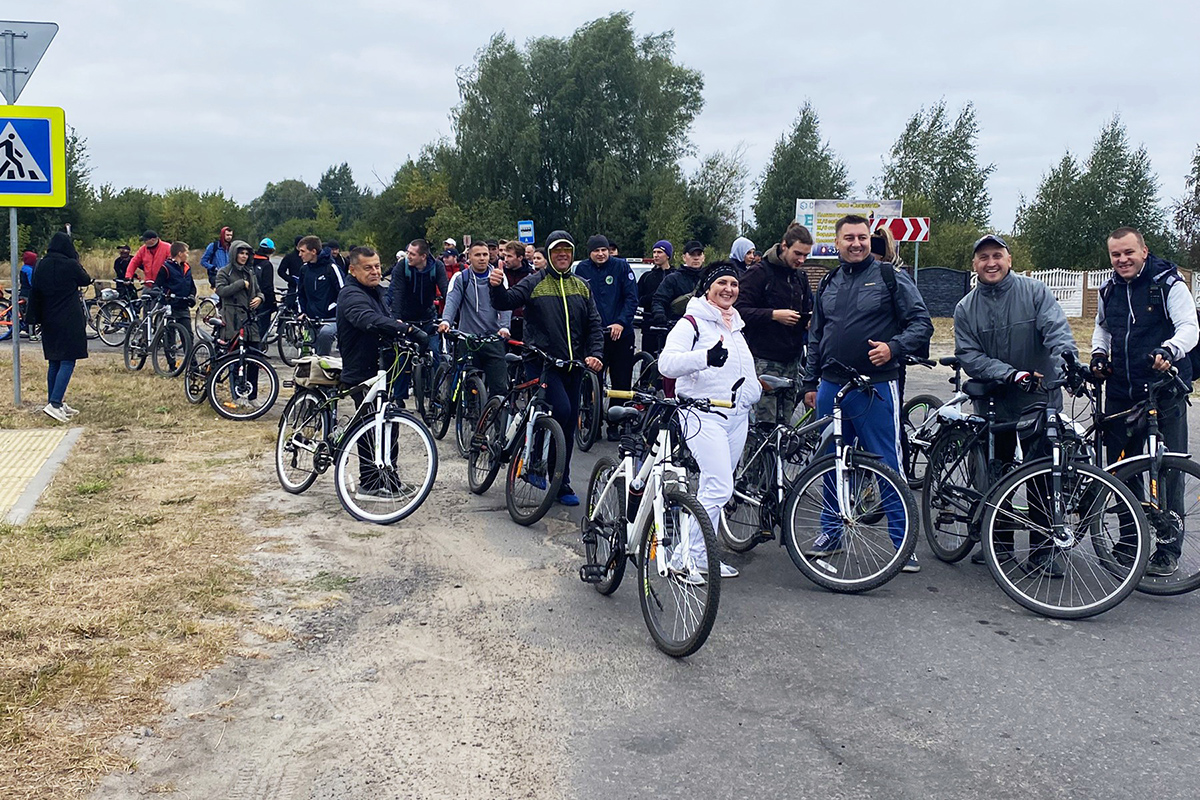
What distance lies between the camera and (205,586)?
244 inches

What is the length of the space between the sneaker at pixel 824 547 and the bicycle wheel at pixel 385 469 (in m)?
2.66

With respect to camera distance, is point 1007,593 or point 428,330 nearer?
point 1007,593

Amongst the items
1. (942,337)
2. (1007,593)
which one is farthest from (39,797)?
(942,337)

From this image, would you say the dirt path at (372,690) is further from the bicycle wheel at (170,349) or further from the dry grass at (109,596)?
the bicycle wheel at (170,349)

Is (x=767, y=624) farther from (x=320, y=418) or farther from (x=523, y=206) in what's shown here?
(x=523, y=206)

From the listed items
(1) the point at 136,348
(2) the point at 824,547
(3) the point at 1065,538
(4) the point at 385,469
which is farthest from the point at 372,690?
(1) the point at 136,348

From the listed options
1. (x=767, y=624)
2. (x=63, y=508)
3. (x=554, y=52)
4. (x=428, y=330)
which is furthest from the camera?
(x=554, y=52)

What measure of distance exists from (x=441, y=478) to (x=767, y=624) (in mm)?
4339

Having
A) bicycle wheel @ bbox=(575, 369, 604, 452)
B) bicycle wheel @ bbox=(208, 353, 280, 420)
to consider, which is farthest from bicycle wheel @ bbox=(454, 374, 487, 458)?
bicycle wheel @ bbox=(208, 353, 280, 420)

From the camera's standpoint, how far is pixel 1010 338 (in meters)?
6.70

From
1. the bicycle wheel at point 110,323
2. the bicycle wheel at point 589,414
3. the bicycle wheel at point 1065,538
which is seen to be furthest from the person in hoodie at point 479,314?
the bicycle wheel at point 110,323

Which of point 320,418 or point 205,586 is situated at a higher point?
point 320,418

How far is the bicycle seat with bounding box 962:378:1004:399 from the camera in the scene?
6.67m

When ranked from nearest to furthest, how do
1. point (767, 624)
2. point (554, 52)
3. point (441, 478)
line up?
1. point (767, 624)
2. point (441, 478)
3. point (554, 52)
